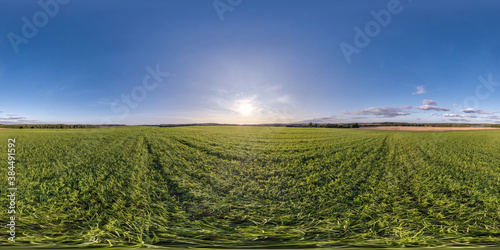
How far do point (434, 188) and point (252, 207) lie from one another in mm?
4644

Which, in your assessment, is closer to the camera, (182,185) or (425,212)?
(425,212)

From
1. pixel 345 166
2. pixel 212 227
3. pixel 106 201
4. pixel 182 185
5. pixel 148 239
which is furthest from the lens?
pixel 345 166

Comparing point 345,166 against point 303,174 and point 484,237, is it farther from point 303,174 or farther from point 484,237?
point 484,237

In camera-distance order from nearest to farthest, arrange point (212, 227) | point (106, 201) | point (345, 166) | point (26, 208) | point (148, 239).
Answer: point (148, 239)
point (212, 227)
point (26, 208)
point (106, 201)
point (345, 166)

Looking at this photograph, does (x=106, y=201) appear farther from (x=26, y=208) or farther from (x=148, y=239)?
(x=148, y=239)

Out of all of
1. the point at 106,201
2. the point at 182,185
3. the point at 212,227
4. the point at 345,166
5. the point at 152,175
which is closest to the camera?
the point at 212,227

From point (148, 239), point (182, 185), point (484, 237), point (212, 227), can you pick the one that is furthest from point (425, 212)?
point (182, 185)

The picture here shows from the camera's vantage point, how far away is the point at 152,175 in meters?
5.39

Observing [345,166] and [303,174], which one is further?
[345,166]

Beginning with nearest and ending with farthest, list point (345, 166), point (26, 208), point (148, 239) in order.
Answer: point (148, 239) → point (26, 208) → point (345, 166)

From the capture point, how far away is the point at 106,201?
3637mm

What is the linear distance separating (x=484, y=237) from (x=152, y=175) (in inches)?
257

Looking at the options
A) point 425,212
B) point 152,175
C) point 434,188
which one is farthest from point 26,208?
point 434,188

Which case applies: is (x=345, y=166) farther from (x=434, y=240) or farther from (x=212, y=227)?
(x=212, y=227)
